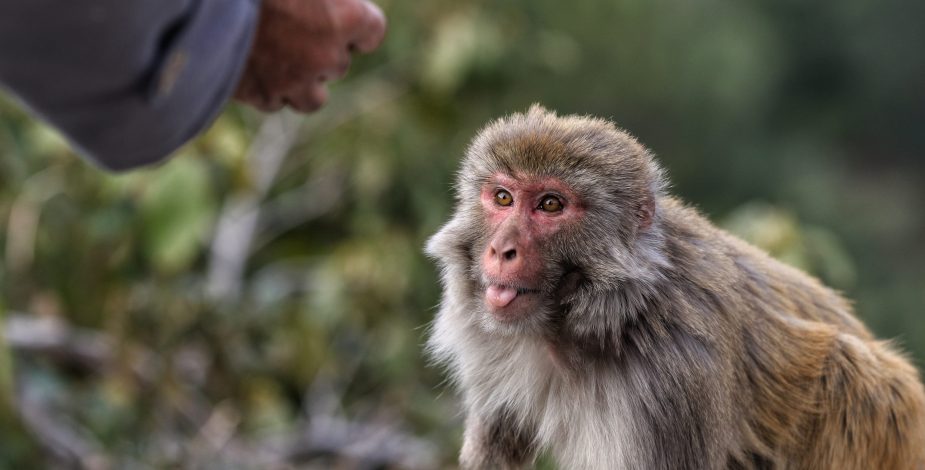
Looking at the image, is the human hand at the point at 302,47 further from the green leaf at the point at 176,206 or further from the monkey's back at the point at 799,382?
the green leaf at the point at 176,206

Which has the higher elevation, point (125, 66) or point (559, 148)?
point (559, 148)

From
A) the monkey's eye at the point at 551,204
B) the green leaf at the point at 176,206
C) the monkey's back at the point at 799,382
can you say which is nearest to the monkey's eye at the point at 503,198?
the monkey's eye at the point at 551,204

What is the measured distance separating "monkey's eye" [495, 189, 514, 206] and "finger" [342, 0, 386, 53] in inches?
24.0

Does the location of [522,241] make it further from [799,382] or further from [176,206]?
[176,206]

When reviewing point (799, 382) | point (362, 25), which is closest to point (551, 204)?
point (362, 25)

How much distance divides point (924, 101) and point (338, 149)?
322 inches

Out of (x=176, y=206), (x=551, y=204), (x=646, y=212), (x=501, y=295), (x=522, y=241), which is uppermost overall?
(x=646, y=212)

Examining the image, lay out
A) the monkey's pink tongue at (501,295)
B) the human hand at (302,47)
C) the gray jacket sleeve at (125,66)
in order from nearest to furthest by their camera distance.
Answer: the gray jacket sleeve at (125,66), the human hand at (302,47), the monkey's pink tongue at (501,295)

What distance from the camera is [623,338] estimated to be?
10.5 ft

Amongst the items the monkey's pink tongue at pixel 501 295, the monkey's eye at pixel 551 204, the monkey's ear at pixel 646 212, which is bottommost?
the monkey's pink tongue at pixel 501 295

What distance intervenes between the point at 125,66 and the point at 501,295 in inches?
56.8

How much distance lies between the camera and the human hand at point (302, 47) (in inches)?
107

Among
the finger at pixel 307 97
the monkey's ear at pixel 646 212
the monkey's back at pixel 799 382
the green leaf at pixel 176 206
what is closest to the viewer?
the finger at pixel 307 97

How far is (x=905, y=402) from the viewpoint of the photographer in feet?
11.5
